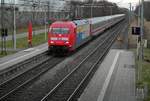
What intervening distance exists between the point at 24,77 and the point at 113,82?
531cm

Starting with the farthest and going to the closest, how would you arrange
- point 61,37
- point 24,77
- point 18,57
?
point 61,37
point 18,57
point 24,77

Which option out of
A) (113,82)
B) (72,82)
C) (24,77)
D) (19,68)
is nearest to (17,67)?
(19,68)

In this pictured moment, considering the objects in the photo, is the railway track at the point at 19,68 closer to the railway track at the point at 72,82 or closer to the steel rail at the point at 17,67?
the steel rail at the point at 17,67

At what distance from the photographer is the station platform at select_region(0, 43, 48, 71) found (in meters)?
28.5

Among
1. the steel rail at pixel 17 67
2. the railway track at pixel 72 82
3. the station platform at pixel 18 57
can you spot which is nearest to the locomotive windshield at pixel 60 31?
the steel rail at pixel 17 67

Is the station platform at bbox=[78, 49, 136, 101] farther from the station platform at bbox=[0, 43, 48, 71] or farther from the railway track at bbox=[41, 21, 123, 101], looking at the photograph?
the station platform at bbox=[0, 43, 48, 71]

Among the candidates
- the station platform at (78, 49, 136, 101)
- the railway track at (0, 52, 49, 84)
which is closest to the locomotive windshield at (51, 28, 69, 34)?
the railway track at (0, 52, 49, 84)

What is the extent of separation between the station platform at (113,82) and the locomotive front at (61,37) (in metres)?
3.40

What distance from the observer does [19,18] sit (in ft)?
223

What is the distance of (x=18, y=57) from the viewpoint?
3222 centimetres

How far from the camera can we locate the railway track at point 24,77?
2016 cm

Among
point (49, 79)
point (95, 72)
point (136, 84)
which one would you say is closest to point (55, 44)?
point (95, 72)

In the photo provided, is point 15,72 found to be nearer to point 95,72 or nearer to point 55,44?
point 95,72

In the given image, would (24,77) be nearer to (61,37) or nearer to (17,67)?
(17,67)
